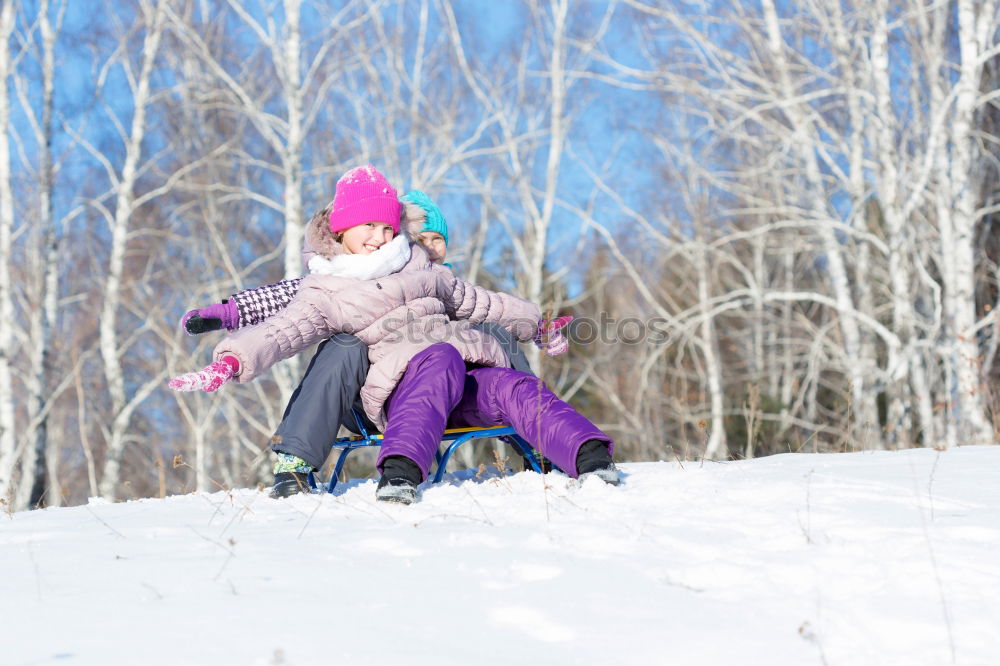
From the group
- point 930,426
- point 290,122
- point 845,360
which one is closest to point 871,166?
point 845,360

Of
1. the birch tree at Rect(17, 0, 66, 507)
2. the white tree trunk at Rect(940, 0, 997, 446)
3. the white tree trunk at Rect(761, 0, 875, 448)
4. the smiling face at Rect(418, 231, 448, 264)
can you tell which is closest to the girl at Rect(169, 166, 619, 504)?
the smiling face at Rect(418, 231, 448, 264)

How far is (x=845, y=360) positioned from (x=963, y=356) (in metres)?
0.95

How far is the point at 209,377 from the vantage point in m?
2.86

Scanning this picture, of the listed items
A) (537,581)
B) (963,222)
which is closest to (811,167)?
(963,222)

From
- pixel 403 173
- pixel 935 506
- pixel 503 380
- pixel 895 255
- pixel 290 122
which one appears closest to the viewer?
pixel 935 506

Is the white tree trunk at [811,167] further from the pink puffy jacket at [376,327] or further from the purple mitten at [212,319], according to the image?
the purple mitten at [212,319]

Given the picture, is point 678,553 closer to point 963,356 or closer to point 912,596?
point 912,596

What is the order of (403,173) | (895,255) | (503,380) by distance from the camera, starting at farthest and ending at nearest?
(403,173)
(895,255)
(503,380)

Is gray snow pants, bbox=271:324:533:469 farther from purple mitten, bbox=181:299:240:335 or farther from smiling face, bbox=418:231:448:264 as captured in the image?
smiling face, bbox=418:231:448:264

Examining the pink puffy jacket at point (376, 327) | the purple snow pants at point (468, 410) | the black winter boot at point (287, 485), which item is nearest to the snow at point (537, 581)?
the purple snow pants at point (468, 410)

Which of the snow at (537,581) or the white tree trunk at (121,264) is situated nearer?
the snow at (537,581)

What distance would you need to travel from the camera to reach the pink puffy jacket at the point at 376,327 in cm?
307

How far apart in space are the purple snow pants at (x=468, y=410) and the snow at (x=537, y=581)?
239 millimetres

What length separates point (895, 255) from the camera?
21.3 ft
